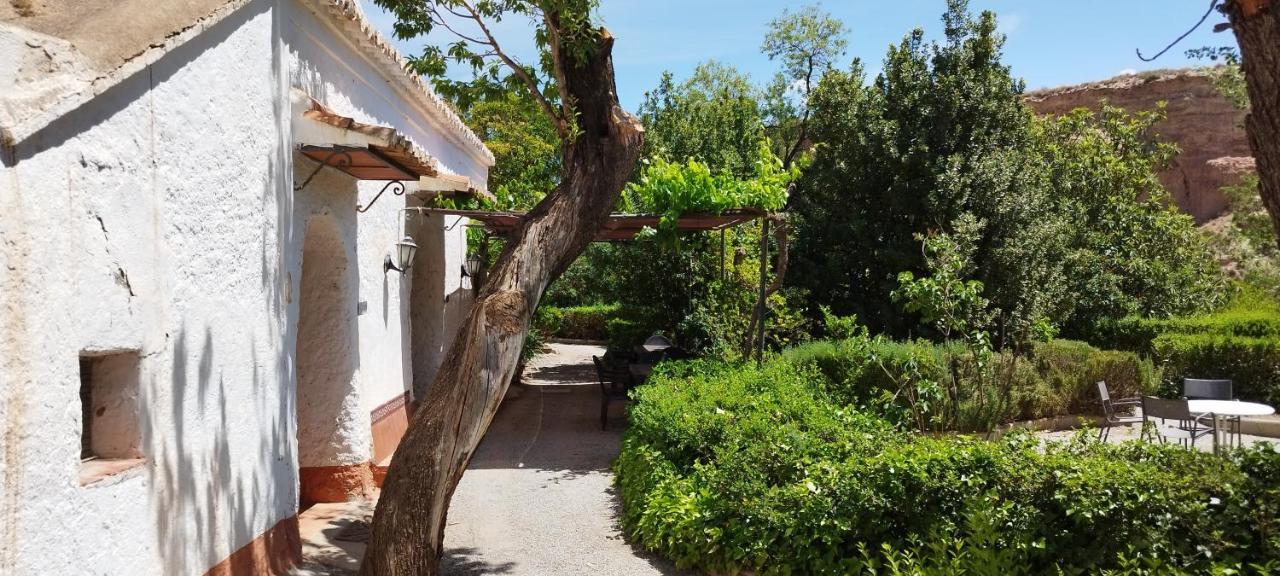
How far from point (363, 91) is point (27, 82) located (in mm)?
5289

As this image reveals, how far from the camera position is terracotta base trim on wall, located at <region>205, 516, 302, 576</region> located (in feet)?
16.5

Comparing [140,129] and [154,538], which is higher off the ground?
[140,129]

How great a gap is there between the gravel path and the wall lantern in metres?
2.38

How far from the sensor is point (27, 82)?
333cm

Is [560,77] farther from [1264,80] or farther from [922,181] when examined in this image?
[922,181]

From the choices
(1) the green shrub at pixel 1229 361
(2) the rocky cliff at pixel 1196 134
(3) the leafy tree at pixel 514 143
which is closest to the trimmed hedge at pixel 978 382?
Answer: (1) the green shrub at pixel 1229 361

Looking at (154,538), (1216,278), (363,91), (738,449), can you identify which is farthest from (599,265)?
(1216,278)

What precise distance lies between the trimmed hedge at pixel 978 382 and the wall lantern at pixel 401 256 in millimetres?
5115

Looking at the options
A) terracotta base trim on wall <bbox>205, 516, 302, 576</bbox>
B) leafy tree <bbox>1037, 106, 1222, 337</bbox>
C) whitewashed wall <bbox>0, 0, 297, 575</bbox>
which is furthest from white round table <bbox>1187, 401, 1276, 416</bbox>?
whitewashed wall <bbox>0, 0, 297, 575</bbox>

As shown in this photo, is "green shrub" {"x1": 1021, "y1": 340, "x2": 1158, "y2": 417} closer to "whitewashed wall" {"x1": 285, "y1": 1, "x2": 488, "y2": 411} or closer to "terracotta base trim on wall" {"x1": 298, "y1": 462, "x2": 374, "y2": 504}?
"whitewashed wall" {"x1": 285, "y1": 1, "x2": 488, "y2": 411}

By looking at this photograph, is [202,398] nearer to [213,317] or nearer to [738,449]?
[213,317]

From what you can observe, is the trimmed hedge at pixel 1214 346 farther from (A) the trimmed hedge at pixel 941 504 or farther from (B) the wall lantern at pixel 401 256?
(B) the wall lantern at pixel 401 256

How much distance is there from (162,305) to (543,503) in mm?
4848

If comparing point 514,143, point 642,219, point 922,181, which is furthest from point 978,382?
point 514,143
